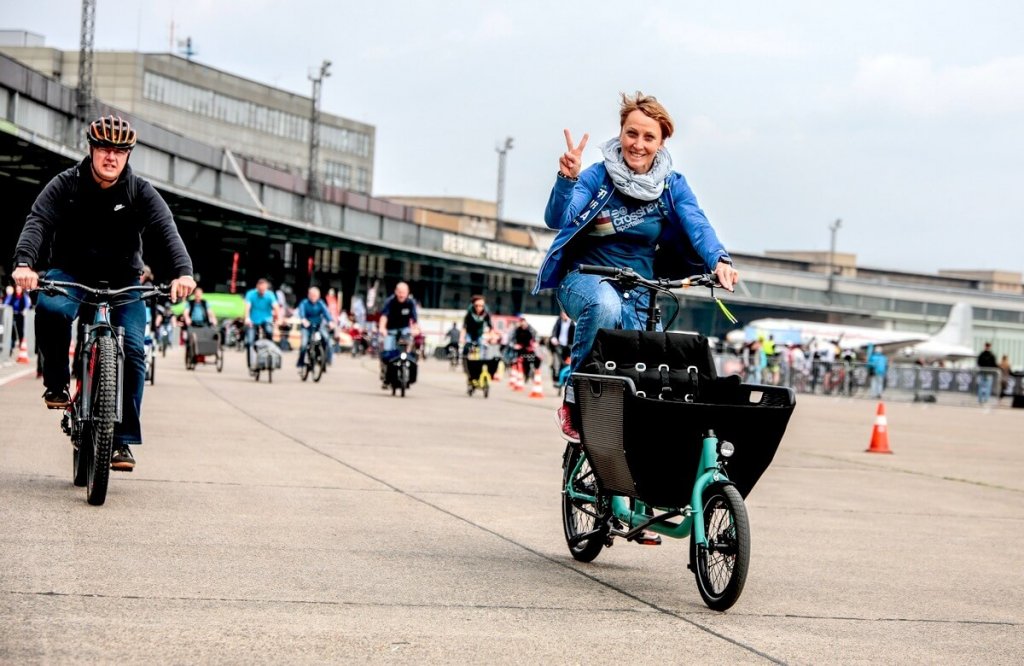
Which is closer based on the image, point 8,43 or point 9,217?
point 9,217

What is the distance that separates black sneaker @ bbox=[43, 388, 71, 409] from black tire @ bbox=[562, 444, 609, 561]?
281 cm

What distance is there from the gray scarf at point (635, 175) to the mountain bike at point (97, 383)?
2474mm

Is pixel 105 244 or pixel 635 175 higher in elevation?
pixel 635 175

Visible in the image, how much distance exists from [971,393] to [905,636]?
127ft

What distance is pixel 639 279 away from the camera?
611cm

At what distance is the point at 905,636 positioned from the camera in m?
5.09

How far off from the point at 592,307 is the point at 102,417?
2466 mm

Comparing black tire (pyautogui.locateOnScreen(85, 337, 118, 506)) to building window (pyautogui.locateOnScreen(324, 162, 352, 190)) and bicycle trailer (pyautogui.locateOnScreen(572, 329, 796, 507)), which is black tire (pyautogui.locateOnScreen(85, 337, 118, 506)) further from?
building window (pyautogui.locateOnScreen(324, 162, 352, 190))

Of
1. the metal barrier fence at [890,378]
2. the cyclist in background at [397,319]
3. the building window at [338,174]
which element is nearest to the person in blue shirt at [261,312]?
the cyclist in background at [397,319]

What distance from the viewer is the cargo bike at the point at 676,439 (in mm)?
5402

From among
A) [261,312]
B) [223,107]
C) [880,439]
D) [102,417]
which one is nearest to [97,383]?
[102,417]

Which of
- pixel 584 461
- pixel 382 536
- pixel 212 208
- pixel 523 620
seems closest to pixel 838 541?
pixel 584 461

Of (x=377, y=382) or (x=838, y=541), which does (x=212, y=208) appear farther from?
(x=838, y=541)

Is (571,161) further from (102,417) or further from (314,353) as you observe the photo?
(314,353)
